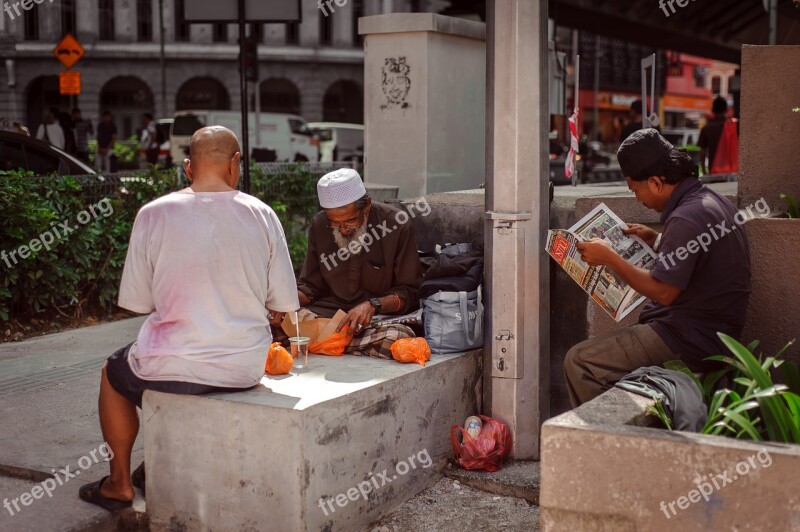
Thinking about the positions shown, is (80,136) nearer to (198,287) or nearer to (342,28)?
(198,287)

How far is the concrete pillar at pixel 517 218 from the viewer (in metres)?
4.59

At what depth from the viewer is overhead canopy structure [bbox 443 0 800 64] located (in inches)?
673

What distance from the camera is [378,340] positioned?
480 centimetres

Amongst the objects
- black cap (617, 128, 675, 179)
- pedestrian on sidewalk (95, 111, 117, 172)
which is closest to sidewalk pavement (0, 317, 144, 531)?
black cap (617, 128, 675, 179)

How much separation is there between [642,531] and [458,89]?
21.5ft

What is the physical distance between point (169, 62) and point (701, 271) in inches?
1573

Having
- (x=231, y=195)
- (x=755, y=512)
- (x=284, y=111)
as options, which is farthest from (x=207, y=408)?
(x=284, y=111)

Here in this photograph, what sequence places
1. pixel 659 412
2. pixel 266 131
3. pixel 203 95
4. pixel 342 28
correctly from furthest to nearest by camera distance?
pixel 342 28
pixel 203 95
pixel 266 131
pixel 659 412

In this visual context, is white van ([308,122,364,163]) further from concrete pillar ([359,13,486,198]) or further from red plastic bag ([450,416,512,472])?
red plastic bag ([450,416,512,472])

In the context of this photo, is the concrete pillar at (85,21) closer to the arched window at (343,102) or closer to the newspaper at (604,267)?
the arched window at (343,102)

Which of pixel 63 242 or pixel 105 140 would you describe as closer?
pixel 63 242

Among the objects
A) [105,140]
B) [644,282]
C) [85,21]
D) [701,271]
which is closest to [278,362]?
[644,282]

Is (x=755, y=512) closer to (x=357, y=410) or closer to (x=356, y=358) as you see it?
(x=357, y=410)

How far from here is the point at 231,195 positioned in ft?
13.2
